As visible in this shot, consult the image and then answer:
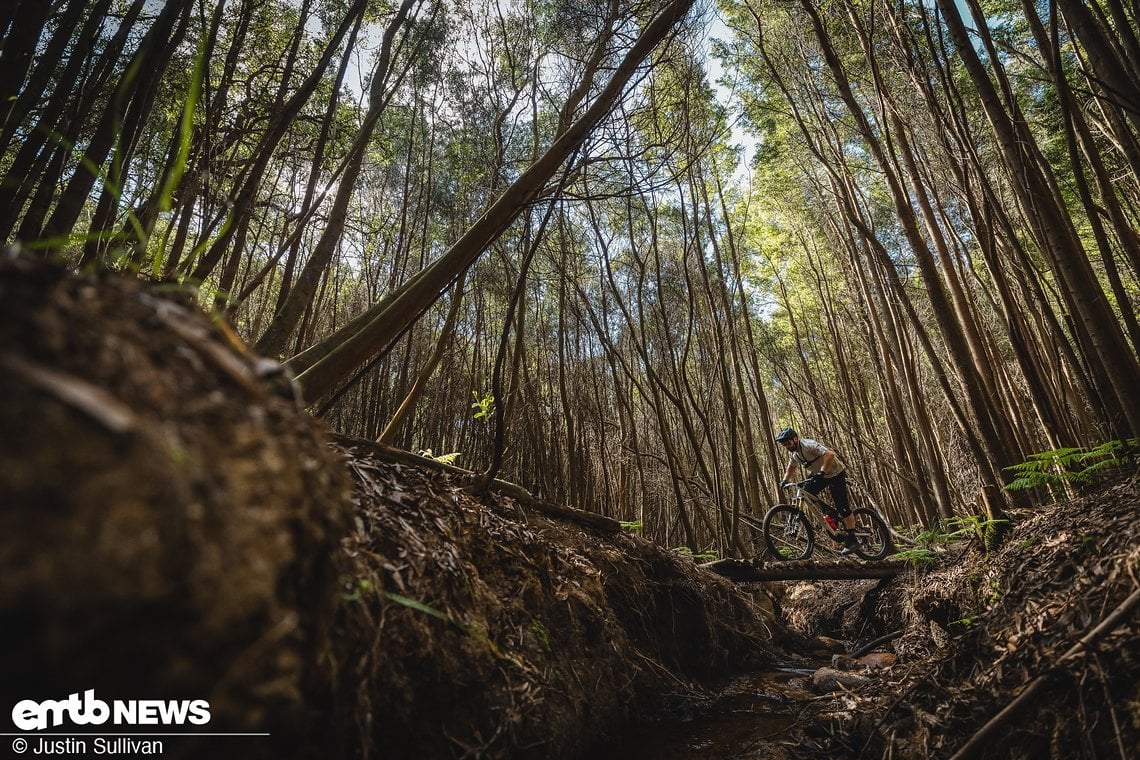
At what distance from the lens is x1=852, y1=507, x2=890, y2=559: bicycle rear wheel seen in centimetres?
504

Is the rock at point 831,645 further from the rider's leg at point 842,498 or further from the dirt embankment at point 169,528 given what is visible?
the dirt embankment at point 169,528

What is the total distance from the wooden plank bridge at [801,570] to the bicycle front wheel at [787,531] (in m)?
1.05

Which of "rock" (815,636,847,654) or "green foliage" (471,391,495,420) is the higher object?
"green foliage" (471,391,495,420)

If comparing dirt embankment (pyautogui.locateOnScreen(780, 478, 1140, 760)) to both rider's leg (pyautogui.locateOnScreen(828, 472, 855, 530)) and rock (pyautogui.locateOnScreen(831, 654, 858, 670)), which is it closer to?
rock (pyautogui.locateOnScreen(831, 654, 858, 670))

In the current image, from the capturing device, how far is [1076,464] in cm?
274

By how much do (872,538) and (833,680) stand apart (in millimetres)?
3511

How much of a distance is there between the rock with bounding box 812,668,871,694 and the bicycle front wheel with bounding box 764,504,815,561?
2.52 meters

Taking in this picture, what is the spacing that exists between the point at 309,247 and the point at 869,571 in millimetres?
7346

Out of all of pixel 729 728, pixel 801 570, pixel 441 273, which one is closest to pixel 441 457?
pixel 441 273

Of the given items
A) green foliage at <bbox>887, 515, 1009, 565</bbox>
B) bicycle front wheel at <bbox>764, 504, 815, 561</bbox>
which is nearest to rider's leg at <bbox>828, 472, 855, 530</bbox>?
bicycle front wheel at <bbox>764, 504, 815, 561</bbox>

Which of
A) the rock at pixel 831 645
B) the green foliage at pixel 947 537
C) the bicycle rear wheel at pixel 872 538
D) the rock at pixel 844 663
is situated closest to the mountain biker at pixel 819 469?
the bicycle rear wheel at pixel 872 538

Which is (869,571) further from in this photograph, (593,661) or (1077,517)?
(593,661)

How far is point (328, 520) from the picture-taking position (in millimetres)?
558

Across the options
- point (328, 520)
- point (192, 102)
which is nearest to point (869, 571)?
point (328, 520)
